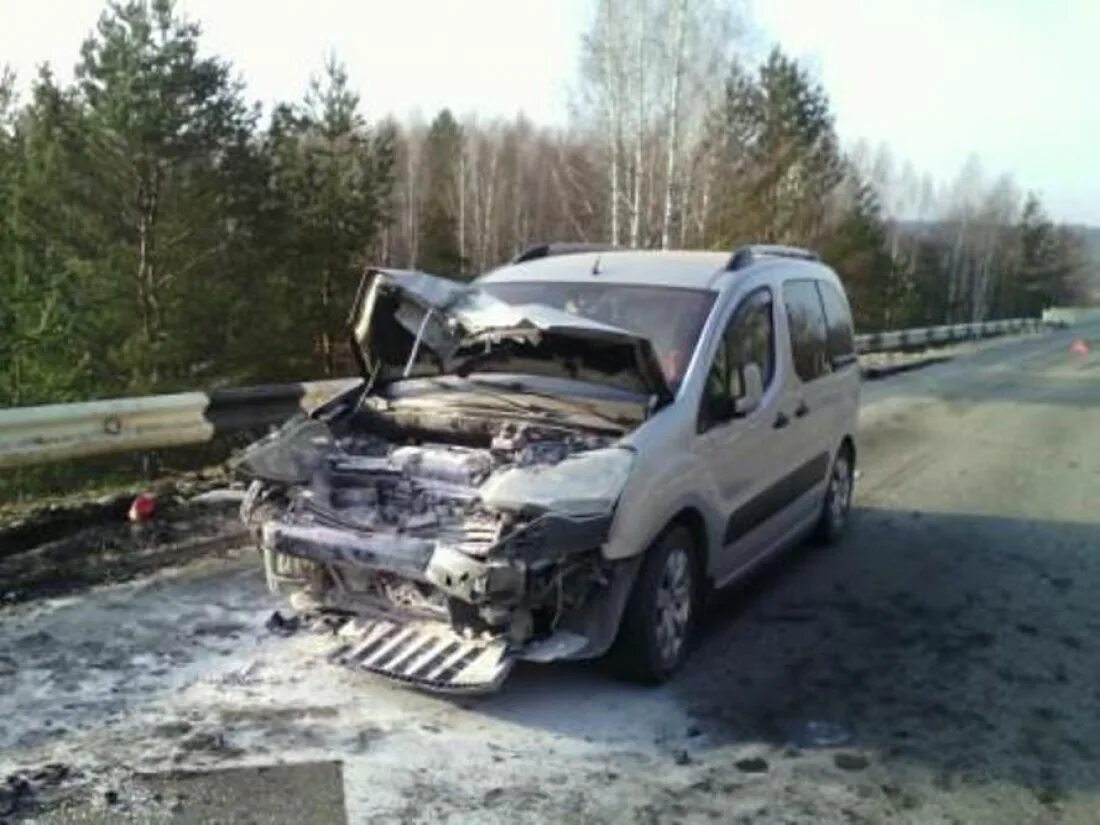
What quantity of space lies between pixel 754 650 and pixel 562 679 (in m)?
1.06

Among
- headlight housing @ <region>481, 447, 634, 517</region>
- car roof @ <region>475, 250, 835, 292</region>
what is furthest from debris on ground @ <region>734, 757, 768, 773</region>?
car roof @ <region>475, 250, 835, 292</region>

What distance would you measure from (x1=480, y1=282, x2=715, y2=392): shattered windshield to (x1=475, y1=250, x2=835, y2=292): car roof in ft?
0.24

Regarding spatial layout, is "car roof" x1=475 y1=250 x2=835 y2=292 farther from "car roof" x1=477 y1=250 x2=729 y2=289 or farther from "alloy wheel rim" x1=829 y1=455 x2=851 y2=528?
"alloy wheel rim" x1=829 y1=455 x2=851 y2=528

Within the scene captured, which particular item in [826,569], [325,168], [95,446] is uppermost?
[325,168]

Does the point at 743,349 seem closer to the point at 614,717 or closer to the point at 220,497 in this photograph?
the point at 614,717

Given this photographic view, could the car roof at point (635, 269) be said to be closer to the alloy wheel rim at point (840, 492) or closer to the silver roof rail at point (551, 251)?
the silver roof rail at point (551, 251)

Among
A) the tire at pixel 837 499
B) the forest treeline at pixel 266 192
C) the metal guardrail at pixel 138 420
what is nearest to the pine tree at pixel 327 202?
the forest treeline at pixel 266 192

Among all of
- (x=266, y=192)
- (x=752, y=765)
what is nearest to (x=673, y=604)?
(x=752, y=765)

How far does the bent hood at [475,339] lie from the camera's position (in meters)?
5.20

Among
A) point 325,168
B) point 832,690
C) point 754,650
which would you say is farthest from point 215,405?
point 325,168

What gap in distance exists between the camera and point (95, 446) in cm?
A: 733

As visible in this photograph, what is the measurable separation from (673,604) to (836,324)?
11.0ft

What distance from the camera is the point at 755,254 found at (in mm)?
6559

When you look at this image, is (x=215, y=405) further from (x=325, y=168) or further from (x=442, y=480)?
(x=325, y=168)
